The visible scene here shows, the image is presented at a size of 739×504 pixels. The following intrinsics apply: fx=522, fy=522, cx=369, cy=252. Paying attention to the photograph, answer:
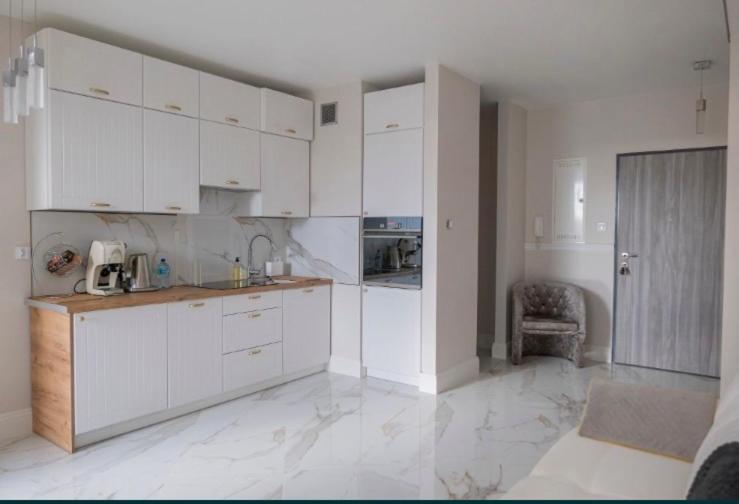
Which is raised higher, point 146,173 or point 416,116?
point 416,116

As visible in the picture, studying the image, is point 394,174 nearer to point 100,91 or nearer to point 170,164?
point 170,164

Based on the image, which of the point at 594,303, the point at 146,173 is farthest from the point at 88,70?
the point at 594,303

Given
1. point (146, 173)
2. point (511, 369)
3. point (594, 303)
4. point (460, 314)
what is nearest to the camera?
point (146, 173)

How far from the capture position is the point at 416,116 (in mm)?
4168

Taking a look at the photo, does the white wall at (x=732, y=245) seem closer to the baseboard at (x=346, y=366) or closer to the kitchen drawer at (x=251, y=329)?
the baseboard at (x=346, y=366)

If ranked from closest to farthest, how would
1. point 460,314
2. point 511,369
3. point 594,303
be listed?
point 460,314 → point 511,369 → point 594,303

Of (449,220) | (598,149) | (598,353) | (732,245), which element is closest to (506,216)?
(598,149)

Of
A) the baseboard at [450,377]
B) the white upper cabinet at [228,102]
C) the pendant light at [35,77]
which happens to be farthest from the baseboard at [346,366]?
the pendant light at [35,77]

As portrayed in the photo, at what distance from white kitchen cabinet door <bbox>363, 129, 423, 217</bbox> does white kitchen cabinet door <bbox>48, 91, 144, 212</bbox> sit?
5.89ft

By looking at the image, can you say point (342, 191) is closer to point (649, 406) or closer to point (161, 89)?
point (161, 89)

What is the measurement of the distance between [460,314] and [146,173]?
2.69 metres

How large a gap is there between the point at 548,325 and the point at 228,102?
3.46 meters

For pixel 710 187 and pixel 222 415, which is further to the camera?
pixel 710 187

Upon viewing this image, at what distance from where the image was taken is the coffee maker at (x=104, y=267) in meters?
3.39
